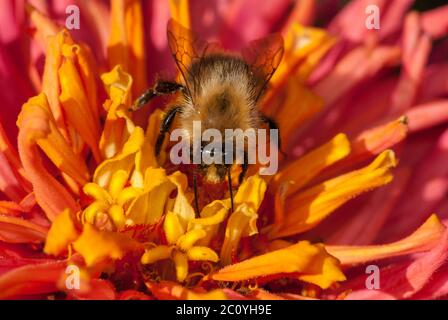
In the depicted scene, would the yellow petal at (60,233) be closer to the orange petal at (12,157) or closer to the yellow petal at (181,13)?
the orange petal at (12,157)

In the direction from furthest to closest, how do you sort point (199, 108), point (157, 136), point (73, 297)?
1. point (157, 136)
2. point (199, 108)
3. point (73, 297)

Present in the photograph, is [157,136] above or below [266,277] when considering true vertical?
above

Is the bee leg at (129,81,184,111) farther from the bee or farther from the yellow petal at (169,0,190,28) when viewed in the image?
the yellow petal at (169,0,190,28)

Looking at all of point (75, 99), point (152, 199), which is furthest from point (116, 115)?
point (152, 199)

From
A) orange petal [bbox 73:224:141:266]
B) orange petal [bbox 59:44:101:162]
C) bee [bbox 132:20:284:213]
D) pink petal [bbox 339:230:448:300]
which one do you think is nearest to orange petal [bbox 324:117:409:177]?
bee [bbox 132:20:284:213]

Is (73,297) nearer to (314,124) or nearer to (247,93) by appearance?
(247,93)

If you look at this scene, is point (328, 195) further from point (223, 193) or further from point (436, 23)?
point (436, 23)
